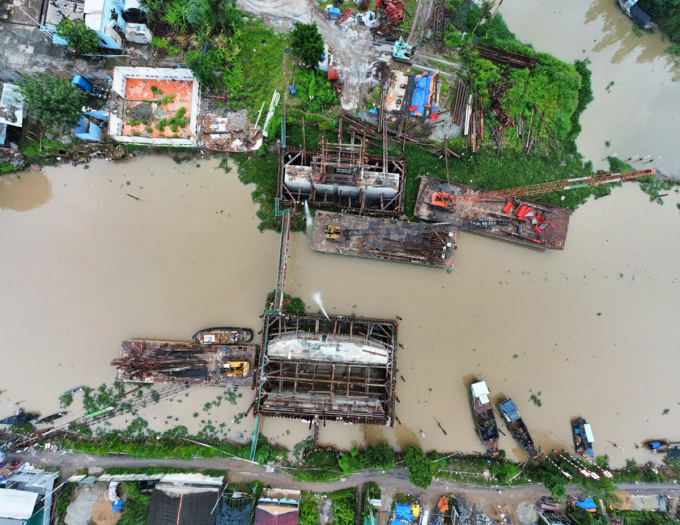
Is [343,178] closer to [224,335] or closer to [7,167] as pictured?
[224,335]

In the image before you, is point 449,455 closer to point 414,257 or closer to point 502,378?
point 502,378

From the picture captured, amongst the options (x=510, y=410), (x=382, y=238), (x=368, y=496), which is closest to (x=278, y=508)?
(x=368, y=496)

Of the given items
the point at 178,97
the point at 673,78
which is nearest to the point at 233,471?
the point at 178,97

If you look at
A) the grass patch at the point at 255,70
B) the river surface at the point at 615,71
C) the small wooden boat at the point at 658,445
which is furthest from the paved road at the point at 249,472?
the river surface at the point at 615,71

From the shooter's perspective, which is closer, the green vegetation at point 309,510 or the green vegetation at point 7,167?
the green vegetation at point 309,510

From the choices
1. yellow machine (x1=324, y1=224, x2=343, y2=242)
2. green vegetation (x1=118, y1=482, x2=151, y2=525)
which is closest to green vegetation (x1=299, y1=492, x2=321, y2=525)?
green vegetation (x1=118, y1=482, x2=151, y2=525)

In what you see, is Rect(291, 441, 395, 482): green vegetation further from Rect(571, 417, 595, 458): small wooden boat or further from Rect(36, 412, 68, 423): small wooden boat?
Rect(36, 412, 68, 423): small wooden boat

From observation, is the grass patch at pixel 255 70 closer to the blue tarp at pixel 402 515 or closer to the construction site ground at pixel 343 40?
the construction site ground at pixel 343 40
